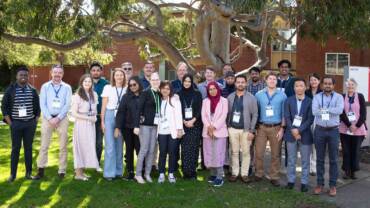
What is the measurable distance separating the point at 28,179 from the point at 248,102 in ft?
13.7

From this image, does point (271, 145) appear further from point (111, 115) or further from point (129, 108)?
point (111, 115)

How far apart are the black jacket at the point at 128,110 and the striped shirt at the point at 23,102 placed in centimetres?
153

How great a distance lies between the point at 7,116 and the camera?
319 inches

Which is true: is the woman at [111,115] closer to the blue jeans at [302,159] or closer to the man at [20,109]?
the man at [20,109]

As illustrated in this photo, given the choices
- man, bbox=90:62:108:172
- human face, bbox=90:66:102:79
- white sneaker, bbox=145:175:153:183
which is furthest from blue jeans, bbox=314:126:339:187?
human face, bbox=90:66:102:79

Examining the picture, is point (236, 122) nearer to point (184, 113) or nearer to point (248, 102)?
point (248, 102)

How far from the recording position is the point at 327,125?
7773 mm

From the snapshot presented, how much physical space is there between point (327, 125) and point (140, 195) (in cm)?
329

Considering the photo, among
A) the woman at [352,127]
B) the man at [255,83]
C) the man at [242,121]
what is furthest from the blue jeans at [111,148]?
the woman at [352,127]

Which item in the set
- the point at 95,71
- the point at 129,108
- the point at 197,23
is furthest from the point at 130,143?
the point at 197,23

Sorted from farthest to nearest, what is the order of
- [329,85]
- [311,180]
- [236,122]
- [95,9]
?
[95,9]
[311,180]
[236,122]
[329,85]

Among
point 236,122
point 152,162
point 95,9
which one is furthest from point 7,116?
point 236,122

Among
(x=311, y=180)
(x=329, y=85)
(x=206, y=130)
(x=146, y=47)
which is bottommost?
(x=311, y=180)

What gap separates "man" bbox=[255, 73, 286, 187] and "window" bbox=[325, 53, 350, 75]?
943 inches
